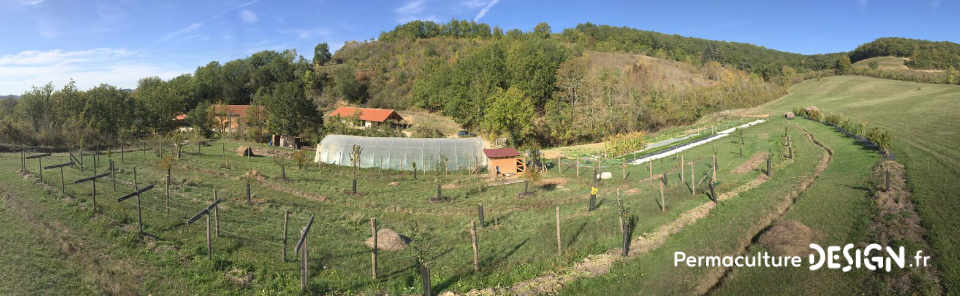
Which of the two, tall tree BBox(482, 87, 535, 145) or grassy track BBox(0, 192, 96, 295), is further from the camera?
tall tree BBox(482, 87, 535, 145)

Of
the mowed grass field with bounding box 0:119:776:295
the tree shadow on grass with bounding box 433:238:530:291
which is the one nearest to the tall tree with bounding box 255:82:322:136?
the mowed grass field with bounding box 0:119:776:295

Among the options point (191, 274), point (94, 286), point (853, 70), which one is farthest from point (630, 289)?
point (853, 70)

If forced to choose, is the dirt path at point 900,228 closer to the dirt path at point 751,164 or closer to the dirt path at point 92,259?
the dirt path at point 751,164

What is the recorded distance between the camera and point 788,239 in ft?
35.7

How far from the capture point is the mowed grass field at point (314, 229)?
34.4 feet

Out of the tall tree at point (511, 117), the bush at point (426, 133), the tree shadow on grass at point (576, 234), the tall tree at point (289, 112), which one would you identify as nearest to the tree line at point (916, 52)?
the tall tree at point (511, 117)

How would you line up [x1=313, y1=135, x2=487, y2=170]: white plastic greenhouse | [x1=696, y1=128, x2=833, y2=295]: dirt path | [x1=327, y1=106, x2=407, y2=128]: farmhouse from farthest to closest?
1. [x1=327, y1=106, x2=407, y2=128]: farmhouse
2. [x1=313, y1=135, x2=487, y2=170]: white plastic greenhouse
3. [x1=696, y1=128, x2=833, y2=295]: dirt path

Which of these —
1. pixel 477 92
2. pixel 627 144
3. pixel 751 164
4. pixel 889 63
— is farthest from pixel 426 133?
pixel 889 63

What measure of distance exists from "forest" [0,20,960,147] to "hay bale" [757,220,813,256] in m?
35.0

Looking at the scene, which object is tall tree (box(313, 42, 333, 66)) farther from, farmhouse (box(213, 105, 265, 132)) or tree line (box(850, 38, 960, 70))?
tree line (box(850, 38, 960, 70))

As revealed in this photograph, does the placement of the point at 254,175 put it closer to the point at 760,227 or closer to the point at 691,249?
the point at 691,249

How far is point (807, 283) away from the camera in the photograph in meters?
8.90

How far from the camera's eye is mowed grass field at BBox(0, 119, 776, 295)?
1050cm

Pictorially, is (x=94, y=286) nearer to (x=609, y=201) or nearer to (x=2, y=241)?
(x=2, y=241)
